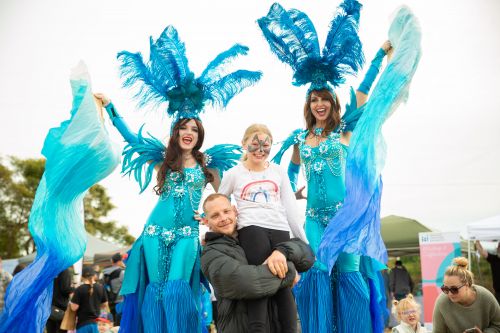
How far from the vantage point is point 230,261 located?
2.97 meters

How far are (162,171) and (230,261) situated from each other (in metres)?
1.43

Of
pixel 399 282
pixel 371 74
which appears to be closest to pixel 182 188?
pixel 371 74

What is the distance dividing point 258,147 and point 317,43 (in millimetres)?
1111

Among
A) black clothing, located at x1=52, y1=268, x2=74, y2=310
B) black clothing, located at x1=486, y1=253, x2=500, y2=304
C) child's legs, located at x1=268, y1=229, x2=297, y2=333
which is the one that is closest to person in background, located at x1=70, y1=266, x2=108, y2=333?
black clothing, located at x1=52, y1=268, x2=74, y2=310

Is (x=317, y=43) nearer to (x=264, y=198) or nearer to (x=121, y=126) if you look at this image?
(x=264, y=198)

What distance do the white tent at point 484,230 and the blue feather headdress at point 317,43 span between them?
5947 millimetres

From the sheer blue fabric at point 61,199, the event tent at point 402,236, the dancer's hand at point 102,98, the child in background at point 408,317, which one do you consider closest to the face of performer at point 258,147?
the sheer blue fabric at point 61,199

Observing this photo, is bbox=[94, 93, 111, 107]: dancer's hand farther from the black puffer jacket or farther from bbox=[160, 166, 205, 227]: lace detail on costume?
the black puffer jacket

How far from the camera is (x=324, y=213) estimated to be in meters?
3.88

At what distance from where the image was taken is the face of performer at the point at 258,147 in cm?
348

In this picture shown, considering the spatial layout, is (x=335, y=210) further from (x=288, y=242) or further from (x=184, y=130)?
(x=184, y=130)

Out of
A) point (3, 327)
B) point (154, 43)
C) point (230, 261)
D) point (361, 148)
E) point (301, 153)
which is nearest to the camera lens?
point (230, 261)

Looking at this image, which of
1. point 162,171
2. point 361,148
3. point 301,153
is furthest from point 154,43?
point 361,148

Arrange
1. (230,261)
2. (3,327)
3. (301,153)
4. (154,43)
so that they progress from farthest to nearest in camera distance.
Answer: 1. (154,43)
2. (301,153)
3. (3,327)
4. (230,261)
